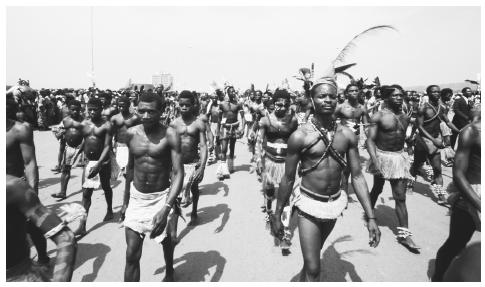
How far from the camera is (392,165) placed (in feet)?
16.5

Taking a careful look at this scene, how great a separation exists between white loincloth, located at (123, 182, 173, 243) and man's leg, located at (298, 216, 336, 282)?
1401 mm

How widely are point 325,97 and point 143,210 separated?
7.12 ft

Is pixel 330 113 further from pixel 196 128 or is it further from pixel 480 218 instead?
pixel 196 128

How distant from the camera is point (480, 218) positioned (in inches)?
116

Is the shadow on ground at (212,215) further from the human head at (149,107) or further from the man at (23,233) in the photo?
the man at (23,233)

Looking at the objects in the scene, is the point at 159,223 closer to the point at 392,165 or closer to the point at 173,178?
the point at 173,178

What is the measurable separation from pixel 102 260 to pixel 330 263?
3.06m

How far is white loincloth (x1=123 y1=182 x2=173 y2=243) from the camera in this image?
3.24 m

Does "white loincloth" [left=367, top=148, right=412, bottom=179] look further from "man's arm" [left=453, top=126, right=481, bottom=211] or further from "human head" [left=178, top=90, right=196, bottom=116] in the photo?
"human head" [left=178, top=90, right=196, bottom=116]

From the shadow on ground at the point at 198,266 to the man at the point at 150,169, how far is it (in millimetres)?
646

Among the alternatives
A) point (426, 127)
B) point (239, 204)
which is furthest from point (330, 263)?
point (426, 127)

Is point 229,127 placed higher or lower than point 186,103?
lower

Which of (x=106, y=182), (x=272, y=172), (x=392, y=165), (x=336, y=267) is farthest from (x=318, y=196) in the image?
(x=106, y=182)

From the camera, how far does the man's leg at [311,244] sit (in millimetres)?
2959
